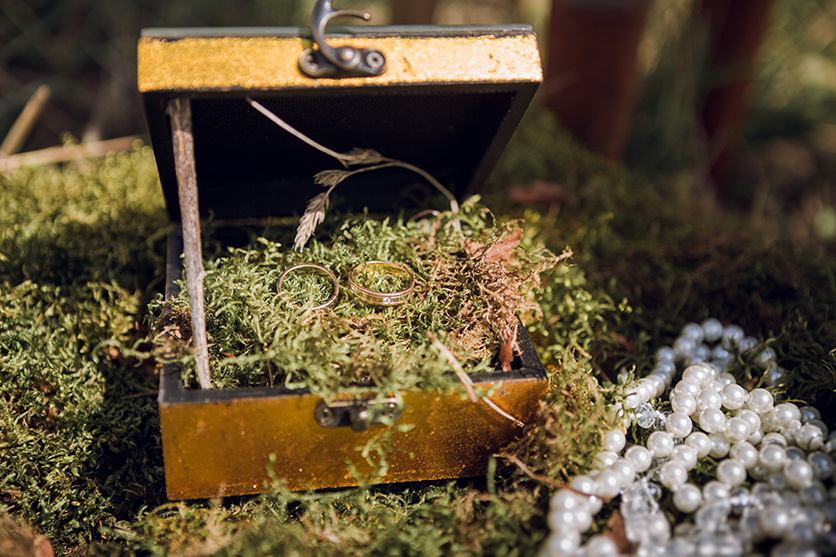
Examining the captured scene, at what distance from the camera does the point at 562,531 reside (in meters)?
0.86

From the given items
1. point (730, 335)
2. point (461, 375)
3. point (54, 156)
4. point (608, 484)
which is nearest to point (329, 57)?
point (461, 375)

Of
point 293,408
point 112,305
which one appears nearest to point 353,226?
point 293,408

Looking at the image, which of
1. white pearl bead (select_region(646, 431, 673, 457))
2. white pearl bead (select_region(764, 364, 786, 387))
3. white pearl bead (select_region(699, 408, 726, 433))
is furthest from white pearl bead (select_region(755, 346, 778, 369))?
white pearl bead (select_region(646, 431, 673, 457))

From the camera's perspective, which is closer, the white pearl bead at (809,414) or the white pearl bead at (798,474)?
the white pearl bead at (798,474)

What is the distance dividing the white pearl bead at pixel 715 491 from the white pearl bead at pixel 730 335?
42 centimetres

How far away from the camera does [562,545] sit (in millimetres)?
833

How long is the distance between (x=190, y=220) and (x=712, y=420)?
1.02m

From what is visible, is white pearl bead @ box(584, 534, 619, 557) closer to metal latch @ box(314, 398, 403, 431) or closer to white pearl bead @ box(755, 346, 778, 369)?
metal latch @ box(314, 398, 403, 431)

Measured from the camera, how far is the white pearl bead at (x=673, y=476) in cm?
96

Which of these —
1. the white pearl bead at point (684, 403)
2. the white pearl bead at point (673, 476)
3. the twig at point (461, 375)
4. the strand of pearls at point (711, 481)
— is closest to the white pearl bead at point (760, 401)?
the strand of pearls at point (711, 481)

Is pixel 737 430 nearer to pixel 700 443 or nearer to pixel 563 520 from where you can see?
pixel 700 443

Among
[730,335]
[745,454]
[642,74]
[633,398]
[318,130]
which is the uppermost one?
[642,74]

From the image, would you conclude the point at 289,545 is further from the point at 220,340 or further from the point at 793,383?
the point at 793,383

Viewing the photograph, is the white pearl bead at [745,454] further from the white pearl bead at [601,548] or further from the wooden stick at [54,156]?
the wooden stick at [54,156]
